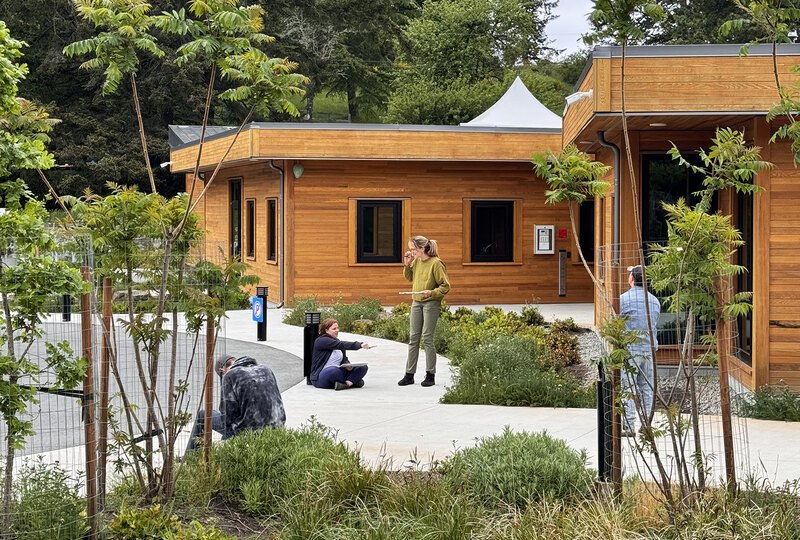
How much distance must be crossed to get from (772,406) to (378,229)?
15189mm

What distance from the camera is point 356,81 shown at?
63688mm

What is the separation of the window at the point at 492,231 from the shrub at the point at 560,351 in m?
9.06

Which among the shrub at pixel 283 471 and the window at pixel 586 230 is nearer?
the shrub at pixel 283 471

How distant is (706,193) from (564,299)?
65.6ft

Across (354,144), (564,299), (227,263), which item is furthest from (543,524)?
(564,299)

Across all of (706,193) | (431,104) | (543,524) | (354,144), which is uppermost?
(431,104)

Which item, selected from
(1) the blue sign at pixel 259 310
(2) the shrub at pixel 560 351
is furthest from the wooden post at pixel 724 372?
(1) the blue sign at pixel 259 310

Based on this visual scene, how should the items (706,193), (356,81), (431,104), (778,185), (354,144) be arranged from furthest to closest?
(356,81) → (431,104) → (354,144) → (778,185) → (706,193)

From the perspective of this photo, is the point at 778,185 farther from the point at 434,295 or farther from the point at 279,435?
the point at 279,435

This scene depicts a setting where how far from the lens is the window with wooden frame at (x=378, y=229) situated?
25.6 m

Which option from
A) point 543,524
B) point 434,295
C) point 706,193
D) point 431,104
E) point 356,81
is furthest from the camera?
point 356,81

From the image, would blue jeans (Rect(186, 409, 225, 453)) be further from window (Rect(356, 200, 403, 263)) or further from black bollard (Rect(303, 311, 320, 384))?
window (Rect(356, 200, 403, 263))

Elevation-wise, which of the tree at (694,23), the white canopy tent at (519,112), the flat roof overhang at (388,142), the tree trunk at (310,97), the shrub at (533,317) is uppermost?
the tree at (694,23)

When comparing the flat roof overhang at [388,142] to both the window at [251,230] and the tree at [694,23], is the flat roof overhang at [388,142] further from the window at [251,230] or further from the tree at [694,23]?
the tree at [694,23]
